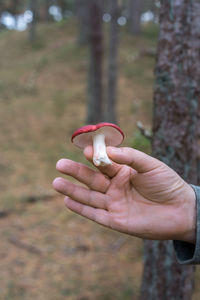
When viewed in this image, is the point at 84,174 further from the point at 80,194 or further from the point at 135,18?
the point at 135,18

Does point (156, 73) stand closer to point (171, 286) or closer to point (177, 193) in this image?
point (177, 193)

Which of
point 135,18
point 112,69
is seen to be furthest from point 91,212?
point 135,18

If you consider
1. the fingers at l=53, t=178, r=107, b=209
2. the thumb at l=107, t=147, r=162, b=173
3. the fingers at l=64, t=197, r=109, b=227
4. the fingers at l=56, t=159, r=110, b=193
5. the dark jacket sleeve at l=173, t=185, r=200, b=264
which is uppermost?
the thumb at l=107, t=147, r=162, b=173

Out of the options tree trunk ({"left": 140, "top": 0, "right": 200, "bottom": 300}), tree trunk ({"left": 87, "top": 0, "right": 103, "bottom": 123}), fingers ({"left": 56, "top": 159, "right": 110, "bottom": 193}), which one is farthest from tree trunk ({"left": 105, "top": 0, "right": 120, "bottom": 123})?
fingers ({"left": 56, "top": 159, "right": 110, "bottom": 193})

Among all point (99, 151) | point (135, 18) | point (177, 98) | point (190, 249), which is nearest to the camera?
point (99, 151)

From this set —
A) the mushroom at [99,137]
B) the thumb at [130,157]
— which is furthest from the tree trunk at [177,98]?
the thumb at [130,157]

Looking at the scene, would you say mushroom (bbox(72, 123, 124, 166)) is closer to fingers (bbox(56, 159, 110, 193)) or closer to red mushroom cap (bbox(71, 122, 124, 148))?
red mushroom cap (bbox(71, 122, 124, 148))
